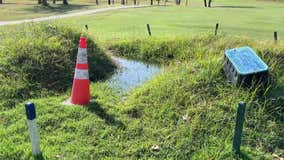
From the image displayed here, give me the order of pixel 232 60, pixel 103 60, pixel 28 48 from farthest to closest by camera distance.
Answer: pixel 103 60, pixel 28 48, pixel 232 60

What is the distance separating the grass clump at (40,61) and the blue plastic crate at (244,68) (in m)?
2.76

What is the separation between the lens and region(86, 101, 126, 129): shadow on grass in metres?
5.09

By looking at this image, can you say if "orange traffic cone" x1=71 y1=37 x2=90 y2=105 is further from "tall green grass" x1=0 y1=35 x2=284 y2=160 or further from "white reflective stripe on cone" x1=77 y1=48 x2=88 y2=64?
"tall green grass" x1=0 y1=35 x2=284 y2=160

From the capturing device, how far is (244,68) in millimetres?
5406

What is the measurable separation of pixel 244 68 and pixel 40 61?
376cm

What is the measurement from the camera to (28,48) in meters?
7.05

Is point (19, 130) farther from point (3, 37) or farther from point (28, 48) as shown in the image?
point (3, 37)

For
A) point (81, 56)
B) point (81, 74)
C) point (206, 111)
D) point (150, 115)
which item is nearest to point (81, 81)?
point (81, 74)

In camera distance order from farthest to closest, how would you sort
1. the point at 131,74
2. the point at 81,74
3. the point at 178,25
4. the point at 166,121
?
the point at 178,25
the point at 131,74
the point at 81,74
the point at 166,121

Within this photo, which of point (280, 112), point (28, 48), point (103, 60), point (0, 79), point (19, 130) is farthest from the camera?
point (103, 60)

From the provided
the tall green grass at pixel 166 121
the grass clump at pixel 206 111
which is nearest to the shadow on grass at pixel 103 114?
the tall green grass at pixel 166 121

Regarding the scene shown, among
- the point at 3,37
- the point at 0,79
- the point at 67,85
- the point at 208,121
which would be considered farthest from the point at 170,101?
the point at 3,37

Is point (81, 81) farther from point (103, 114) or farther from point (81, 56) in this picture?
point (103, 114)

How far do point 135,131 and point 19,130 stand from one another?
1565mm
